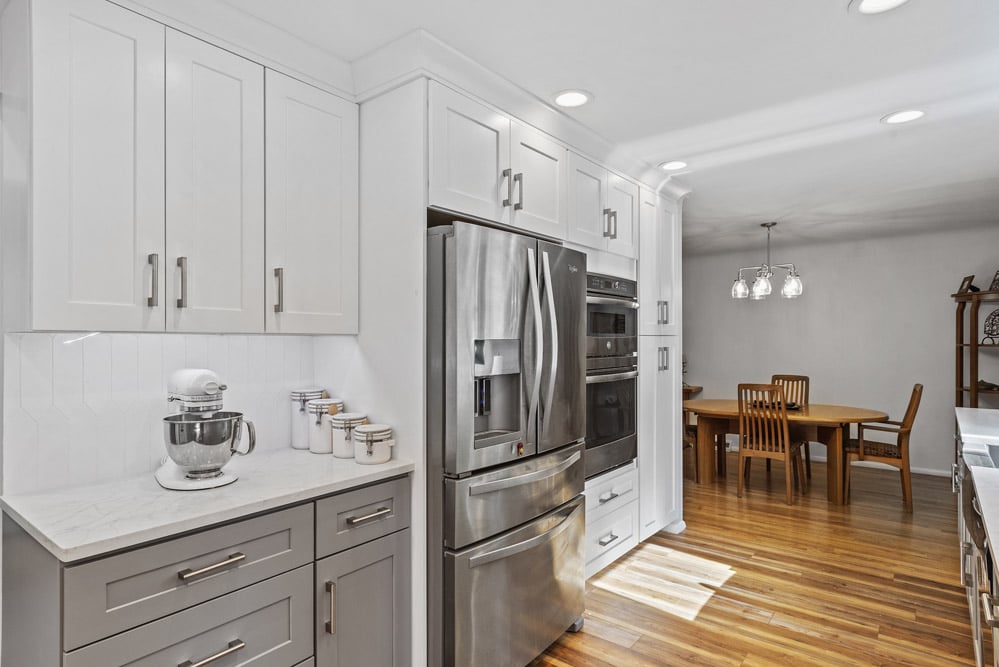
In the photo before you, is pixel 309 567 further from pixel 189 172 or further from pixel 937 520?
pixel 937 520

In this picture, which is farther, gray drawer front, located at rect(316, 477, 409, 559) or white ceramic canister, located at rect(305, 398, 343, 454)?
white ceramic canister, located at rect(305, 398, 343, 454)

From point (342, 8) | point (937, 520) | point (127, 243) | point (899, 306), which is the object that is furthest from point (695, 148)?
point (899, 306)

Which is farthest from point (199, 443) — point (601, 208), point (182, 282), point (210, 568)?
point (601, 208)

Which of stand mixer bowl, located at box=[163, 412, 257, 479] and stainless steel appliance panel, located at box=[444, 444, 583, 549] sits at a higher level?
stand mixer bowl, located at box=[163, 412, 257, 479]

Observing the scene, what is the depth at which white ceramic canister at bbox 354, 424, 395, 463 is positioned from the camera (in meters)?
1.96

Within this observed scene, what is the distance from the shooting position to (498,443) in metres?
2.05

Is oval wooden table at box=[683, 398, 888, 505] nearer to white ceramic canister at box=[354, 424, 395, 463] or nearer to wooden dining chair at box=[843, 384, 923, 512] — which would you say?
wooden dining chair at box=[843, 384, 923, 512]

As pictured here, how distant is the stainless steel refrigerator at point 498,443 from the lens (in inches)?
75.4

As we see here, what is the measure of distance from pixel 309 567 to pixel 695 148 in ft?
9.15

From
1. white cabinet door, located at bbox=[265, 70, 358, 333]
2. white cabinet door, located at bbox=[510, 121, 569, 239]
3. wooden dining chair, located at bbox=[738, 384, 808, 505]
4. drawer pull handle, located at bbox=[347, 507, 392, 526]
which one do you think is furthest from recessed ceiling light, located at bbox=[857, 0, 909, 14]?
wooden dining chair, located at bbox=[738, 384, 808, 505]

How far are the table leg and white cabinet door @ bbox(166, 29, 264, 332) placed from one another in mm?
4518

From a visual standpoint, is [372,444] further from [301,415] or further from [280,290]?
[280,290]

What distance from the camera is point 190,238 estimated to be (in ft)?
5.65

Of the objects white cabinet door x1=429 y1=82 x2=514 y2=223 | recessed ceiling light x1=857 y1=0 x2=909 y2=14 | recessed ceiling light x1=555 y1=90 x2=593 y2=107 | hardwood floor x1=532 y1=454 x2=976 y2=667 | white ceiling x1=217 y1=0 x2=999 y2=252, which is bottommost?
hardwood floor x1=532 y1=454 x2=976 y2=667
